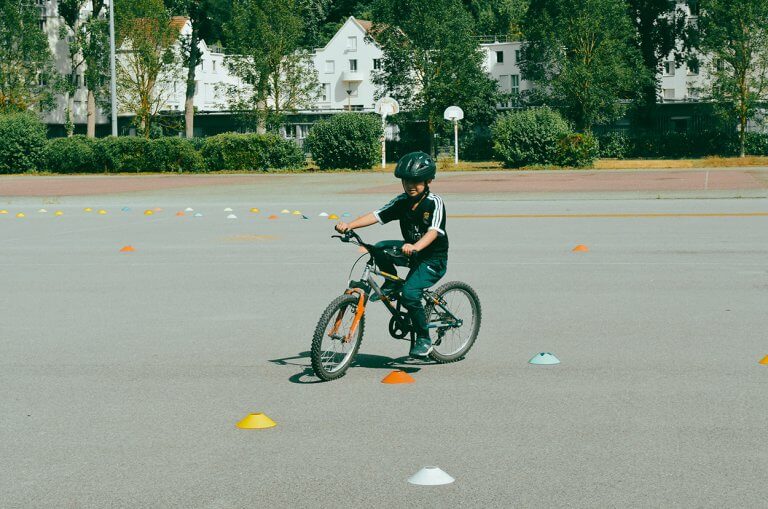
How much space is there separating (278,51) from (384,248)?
58.8 metres

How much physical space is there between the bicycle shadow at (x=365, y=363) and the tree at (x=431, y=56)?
58.9m

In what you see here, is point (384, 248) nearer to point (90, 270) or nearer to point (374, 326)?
point (374, 326)

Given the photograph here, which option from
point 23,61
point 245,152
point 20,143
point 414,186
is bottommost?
point 414,186

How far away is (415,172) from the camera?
7.24m

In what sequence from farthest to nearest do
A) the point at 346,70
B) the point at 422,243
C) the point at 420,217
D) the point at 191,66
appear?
1. the point at 346,70
2. the point at 191,66
3. the point at 420,217
4. the point at 422,243

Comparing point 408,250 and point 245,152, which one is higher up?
point 245,152

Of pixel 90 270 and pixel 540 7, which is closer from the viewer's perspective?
pixel 90 270

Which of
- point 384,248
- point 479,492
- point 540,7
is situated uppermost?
point 540,7

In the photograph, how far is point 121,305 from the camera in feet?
35.2

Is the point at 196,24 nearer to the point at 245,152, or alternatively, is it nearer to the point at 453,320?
the point at 245,152

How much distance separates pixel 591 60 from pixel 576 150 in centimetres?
2565

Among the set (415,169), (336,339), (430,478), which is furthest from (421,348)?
(430,478)

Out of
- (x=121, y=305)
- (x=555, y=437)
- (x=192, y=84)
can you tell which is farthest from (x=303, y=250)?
(x=192, y=84)

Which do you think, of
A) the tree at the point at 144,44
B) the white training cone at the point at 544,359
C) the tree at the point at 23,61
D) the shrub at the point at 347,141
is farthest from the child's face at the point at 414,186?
the tree at the point at 23,61
